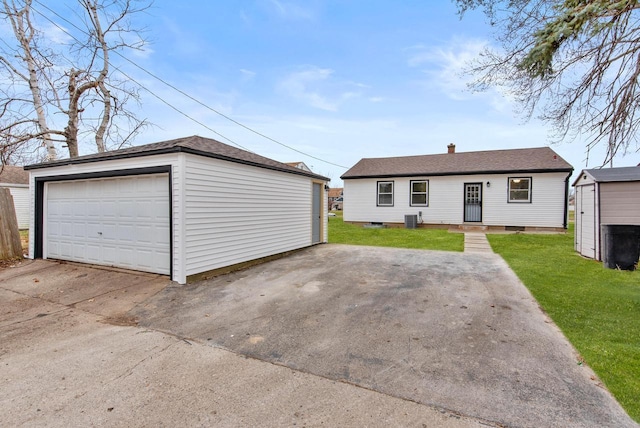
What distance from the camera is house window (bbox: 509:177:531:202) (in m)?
14.5

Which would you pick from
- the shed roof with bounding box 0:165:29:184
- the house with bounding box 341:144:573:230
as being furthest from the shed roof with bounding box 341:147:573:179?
the shed roof with bounding box 0:165:29:184

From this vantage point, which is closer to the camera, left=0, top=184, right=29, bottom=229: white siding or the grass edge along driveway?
the grass edge along driveway

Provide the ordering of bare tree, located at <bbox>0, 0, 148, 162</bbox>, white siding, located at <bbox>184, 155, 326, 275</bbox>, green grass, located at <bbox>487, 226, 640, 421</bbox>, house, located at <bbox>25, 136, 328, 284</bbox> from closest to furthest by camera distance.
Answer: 1. green grass, located at <bbox>487, 226, 640, 421</bbox>
2. house, located at <bbox>25, 136, 328, 284</bbox>
3. white siding, located at <bbox>184, 155, 326, 275</bbox>
4. bare tree, located at <bbox>0, 0, 148, 162</bbox>

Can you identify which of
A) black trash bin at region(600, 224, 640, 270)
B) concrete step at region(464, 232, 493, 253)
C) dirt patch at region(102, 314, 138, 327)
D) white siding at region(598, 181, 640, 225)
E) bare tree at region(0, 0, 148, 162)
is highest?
bare tree at region(0, 0, 148, 162)

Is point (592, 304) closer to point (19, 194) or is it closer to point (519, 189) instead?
point (519, 189)

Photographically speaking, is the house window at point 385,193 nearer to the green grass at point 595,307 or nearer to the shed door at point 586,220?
the green grass at point 595,307

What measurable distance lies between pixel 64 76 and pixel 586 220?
21341 millimetres

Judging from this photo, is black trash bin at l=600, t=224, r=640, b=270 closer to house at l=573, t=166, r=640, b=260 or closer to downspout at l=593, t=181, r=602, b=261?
house at l=573, t=166, r=640, b=260

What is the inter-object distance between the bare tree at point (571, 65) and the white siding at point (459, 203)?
37.4ft

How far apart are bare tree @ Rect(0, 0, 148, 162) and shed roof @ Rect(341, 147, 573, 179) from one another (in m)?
13.1

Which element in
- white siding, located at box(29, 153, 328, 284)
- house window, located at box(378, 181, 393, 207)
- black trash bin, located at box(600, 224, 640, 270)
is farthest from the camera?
house window, located at box(378, 181, 393, 207)

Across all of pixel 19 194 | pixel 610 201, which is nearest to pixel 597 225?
pixel 610 201

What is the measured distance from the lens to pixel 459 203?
15.7m

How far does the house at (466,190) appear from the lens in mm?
14172
